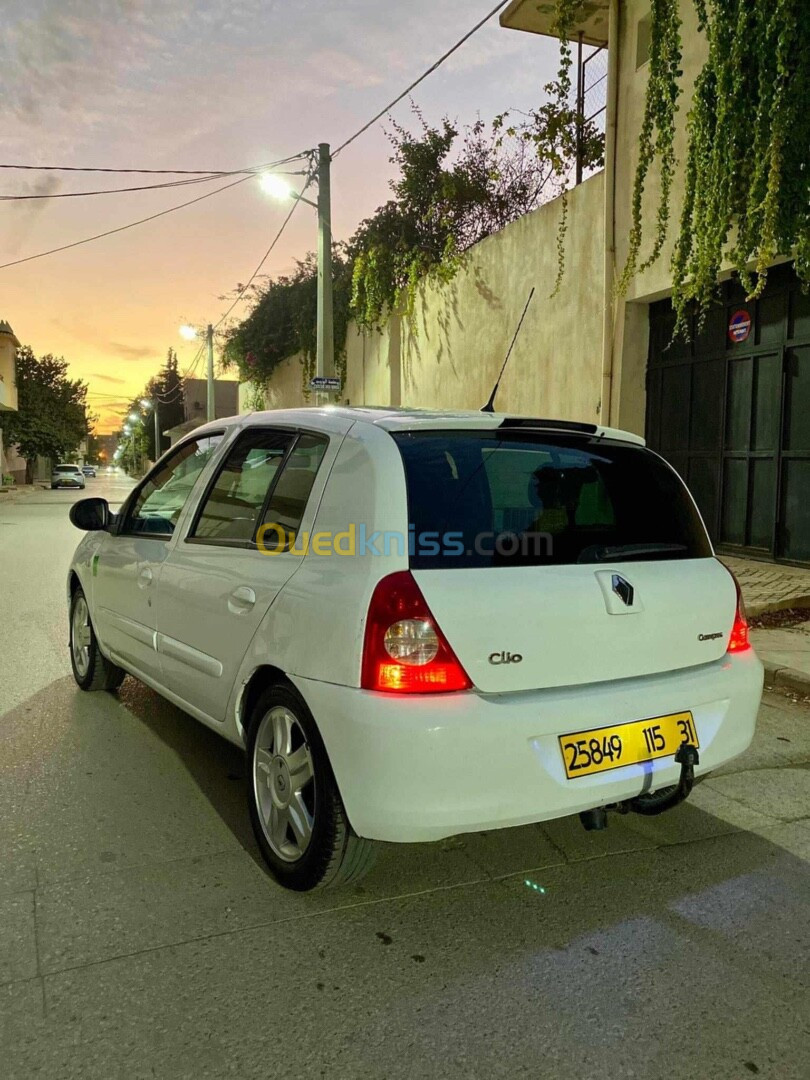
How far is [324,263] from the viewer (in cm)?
1464

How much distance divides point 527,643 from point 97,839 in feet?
6.07

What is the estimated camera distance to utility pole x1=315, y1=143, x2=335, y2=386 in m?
14.6

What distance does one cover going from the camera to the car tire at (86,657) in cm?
499

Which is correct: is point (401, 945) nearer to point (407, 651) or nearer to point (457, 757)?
point (457, 757)

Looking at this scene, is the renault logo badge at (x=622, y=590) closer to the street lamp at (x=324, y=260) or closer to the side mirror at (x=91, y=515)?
the side mirror at (x=91, y=515)

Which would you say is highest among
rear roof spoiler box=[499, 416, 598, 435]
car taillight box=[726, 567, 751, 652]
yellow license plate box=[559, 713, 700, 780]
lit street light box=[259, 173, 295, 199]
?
lit street light box=[259, 173, 295, 199]

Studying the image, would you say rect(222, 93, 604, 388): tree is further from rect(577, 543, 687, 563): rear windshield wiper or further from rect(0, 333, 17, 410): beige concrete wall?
rect(0, 333, 17, 410): beige concrete wall

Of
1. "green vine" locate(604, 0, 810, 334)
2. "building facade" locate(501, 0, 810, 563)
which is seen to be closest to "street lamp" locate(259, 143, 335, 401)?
"building facade" locate(501, 0, 810, 563)

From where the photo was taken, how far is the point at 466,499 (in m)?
2.73

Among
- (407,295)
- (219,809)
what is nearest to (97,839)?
(219,809)

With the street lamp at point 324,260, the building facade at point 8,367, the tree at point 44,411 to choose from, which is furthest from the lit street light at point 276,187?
the tree at point 44,411

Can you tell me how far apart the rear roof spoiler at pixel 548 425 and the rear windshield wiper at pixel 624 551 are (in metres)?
0.48

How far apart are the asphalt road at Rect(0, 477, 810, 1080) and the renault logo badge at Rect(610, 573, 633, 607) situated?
3.24 ft

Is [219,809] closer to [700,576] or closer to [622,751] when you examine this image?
[622,751]
